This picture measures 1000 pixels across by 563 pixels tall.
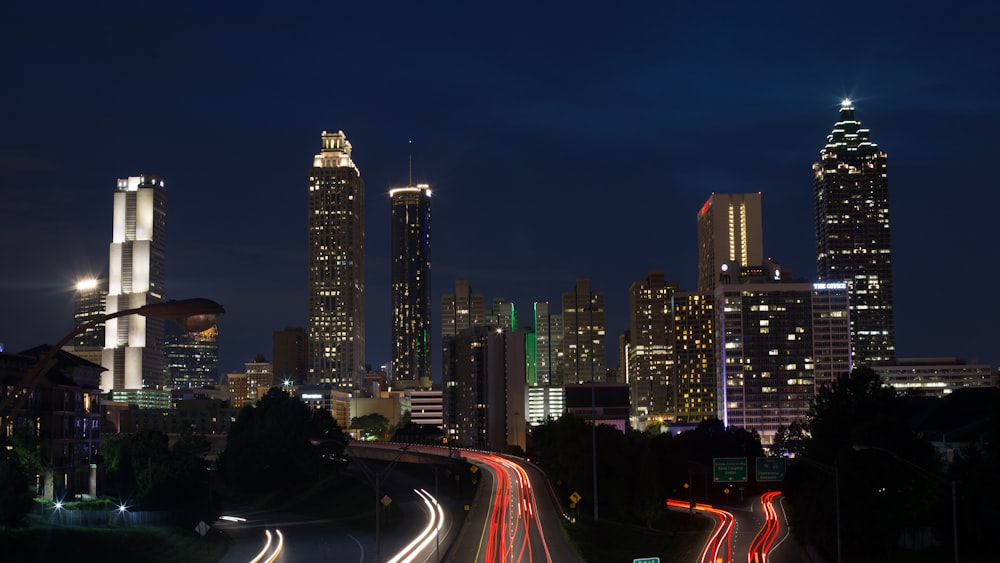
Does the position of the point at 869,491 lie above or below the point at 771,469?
above

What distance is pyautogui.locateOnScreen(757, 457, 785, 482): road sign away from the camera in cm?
10581

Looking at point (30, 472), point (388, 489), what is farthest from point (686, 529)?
point (30, 472)

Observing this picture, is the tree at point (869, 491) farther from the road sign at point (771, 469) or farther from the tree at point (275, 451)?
the tree at point (275, 451)

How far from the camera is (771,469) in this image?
106625 millimetres

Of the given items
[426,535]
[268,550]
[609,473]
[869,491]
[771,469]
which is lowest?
[268,550]

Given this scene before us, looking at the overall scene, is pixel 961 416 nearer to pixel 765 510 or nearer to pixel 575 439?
pixel 765 510

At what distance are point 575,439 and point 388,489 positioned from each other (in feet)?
106

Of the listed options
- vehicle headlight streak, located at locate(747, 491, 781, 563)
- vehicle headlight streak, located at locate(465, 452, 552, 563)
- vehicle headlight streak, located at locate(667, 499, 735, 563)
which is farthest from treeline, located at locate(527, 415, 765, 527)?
vehicle headlight streak, located at locate(747, 491, 781, 563)

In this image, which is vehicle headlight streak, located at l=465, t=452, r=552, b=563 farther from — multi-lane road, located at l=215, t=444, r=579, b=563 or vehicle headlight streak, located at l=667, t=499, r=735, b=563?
vehicle headlight streak, located at l=667, t=499, r=735, b=563

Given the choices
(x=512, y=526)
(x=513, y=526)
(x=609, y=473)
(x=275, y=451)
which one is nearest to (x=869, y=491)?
(x=513, y=526)

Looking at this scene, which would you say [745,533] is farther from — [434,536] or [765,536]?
[434,536]

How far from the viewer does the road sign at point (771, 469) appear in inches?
4166

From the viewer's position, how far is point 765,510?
14812cm

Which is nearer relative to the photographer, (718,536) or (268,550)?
(268,550)
